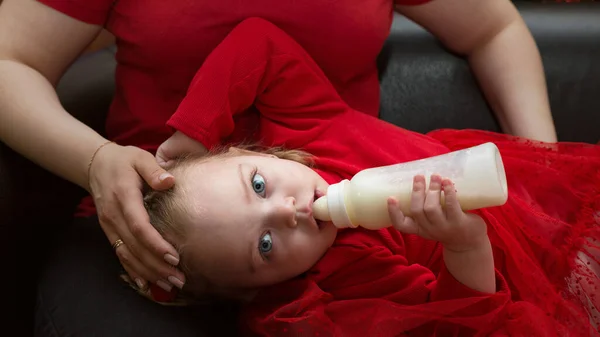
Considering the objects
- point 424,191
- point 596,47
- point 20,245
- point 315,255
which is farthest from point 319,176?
point 596,47

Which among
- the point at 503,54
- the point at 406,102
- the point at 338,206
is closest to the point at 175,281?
the point at 338,206

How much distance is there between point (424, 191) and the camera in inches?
29.7

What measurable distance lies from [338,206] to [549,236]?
0.35 meters

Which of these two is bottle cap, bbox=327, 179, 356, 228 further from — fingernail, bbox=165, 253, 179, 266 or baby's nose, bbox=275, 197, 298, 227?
fingernail, bbox=165, 253, 179, 266

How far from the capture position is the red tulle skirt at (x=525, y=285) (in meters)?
0.85

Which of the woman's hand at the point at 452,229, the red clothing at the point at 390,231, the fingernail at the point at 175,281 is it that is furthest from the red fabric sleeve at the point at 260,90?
the woman's hand at the point at 452,229

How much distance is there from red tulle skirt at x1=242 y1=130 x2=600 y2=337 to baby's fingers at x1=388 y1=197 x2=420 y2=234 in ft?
0.45

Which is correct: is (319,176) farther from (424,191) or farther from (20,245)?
(20,245)

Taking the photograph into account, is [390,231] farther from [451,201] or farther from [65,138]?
[65,138]

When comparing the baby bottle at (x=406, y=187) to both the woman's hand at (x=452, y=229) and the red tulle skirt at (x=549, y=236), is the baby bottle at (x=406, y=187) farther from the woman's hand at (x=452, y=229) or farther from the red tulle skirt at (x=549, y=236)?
the red tulle skirt at (x=549, y=236)

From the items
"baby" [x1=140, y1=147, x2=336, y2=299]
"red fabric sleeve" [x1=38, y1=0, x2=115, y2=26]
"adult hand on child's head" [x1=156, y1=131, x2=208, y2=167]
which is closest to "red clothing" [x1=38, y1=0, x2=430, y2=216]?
"red fabric sleeve" [x1=38, y1=0, x2=115, y2=26]

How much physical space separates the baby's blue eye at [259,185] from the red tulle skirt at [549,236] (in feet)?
1.05

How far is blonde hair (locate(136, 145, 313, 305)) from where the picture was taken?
2.89ft

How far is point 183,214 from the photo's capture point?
0.87 meters
